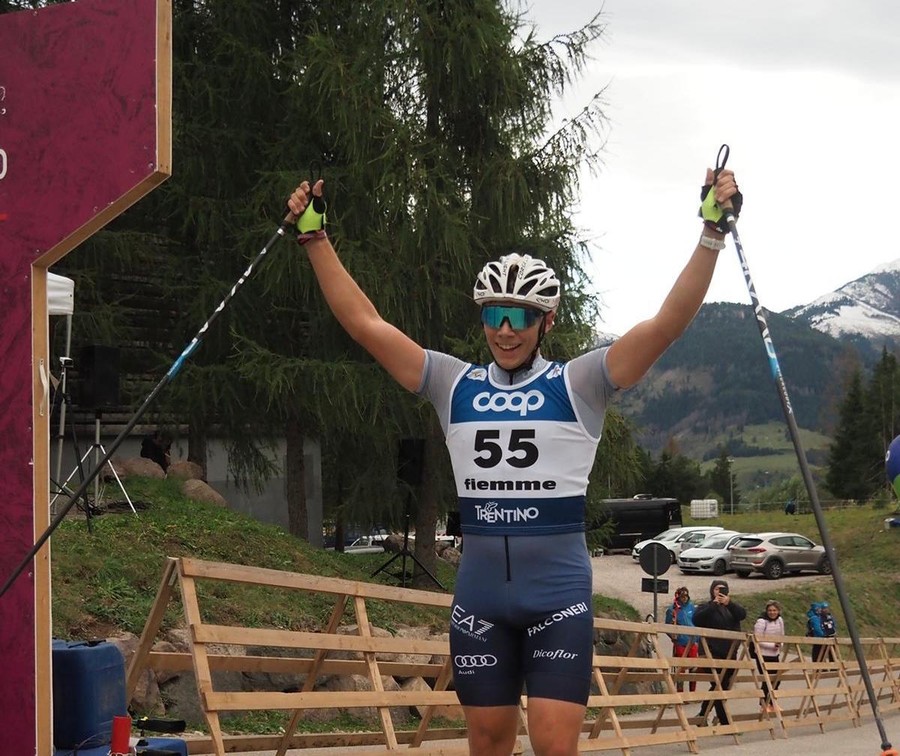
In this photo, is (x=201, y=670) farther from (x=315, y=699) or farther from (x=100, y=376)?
(x=100, y=376)

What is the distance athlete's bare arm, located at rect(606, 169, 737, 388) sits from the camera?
14.3ft

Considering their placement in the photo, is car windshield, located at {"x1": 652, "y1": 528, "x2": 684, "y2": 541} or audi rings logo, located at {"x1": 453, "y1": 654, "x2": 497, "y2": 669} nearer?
audi rings logo, located at {"x1": 453, "y1": 654, "x2": 497, "y2": 669}

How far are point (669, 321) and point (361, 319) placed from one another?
117 centimetres

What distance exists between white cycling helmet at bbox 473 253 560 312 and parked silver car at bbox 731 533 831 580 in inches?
1653

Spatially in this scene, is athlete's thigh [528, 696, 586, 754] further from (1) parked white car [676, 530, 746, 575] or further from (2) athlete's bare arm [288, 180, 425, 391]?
(1) parked white car [676, 530, 746, 575]

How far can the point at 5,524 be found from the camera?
581 cm

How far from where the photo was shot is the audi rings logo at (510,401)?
14.9 feet

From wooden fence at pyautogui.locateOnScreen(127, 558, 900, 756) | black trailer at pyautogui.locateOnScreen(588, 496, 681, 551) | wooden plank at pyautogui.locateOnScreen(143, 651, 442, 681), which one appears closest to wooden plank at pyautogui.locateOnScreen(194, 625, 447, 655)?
wooden fence at pyautogui.locateOnScreen(127, 558, 900, 756)

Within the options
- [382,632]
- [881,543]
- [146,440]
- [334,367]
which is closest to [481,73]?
[334,367]

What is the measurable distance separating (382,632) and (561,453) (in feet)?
40.3

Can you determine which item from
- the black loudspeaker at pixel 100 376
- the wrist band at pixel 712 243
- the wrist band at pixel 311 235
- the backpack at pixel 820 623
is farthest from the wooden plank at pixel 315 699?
the backpack at pixel 820 623

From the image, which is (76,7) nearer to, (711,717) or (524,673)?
(524,673)

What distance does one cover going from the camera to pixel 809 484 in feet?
14.1

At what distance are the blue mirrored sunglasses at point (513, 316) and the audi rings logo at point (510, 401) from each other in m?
0.23
